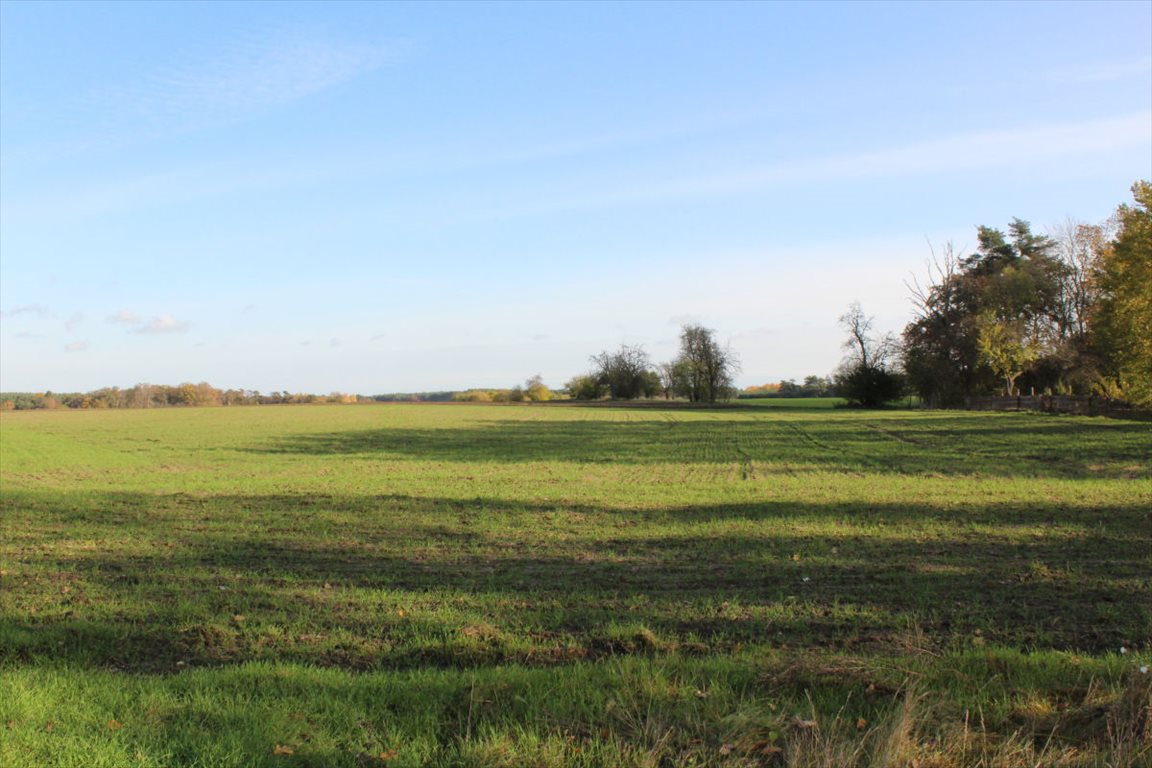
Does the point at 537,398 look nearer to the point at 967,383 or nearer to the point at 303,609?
the point at 967,383

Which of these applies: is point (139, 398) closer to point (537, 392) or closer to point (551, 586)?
point (537, 392)

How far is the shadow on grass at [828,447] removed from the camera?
2495 centimetres

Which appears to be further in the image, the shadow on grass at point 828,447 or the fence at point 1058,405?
the fence at point 1058,405

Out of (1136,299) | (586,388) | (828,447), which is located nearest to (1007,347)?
(1136,299)

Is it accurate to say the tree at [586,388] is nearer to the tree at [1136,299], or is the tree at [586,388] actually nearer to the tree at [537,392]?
the tree at [537,392]

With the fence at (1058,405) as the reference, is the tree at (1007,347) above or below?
above

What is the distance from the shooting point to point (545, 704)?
514cm

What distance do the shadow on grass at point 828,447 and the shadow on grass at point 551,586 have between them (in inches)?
441

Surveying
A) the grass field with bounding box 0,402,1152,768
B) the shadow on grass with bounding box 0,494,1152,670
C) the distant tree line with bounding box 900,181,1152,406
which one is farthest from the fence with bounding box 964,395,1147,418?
the shadow on grass with bounding box 0,494,1152,670

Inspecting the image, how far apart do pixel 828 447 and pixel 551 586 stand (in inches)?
1068

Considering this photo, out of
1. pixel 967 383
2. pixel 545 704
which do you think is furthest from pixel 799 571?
pixel 967 383

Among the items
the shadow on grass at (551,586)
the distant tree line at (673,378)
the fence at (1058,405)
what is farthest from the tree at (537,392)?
the shadow on grass at (551,586)

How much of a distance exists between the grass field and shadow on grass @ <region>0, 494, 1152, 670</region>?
5cm

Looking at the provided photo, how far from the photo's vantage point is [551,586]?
9281 millimetres
